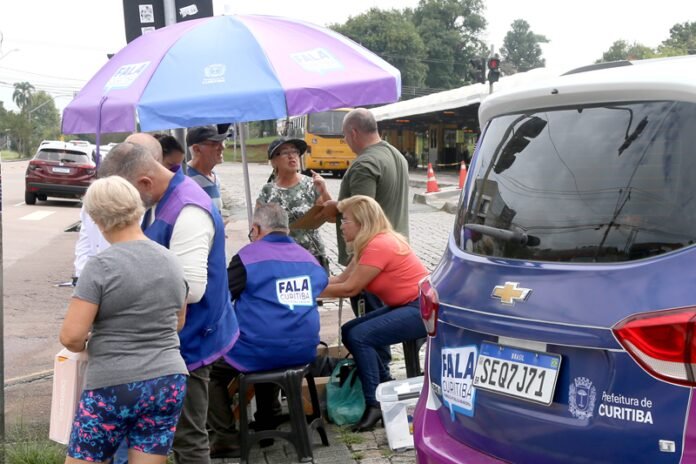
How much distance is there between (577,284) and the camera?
8.95 feet

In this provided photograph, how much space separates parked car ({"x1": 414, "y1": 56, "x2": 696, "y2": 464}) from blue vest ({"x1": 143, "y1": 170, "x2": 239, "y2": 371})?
1196 mm

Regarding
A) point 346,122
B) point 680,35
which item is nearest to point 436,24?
point 680,35

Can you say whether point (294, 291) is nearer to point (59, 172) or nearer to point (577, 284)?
point (577, 284)

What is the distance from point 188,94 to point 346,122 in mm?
1889

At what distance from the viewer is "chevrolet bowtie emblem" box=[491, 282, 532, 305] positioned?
288 cm

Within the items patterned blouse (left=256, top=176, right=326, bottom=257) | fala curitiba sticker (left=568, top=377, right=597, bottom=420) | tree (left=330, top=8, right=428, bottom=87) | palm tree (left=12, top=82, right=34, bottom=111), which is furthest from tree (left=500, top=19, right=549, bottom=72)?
fala curitiba sticker (left=568, top=377, right=597, bottom=420)

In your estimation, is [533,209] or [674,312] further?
[533,209]

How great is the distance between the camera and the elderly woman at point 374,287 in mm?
5305

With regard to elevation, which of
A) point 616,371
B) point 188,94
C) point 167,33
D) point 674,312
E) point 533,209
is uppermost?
point 167,33

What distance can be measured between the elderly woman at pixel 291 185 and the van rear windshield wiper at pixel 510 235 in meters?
3.11

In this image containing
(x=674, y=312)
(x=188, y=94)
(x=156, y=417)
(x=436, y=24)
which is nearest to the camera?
(x=674, y=312)

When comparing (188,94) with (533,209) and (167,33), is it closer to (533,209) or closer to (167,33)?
(167,33)

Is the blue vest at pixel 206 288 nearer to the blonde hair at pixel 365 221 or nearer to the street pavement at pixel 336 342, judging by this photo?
the street pavement at pixel 336 342

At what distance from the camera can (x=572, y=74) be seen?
3.29m
